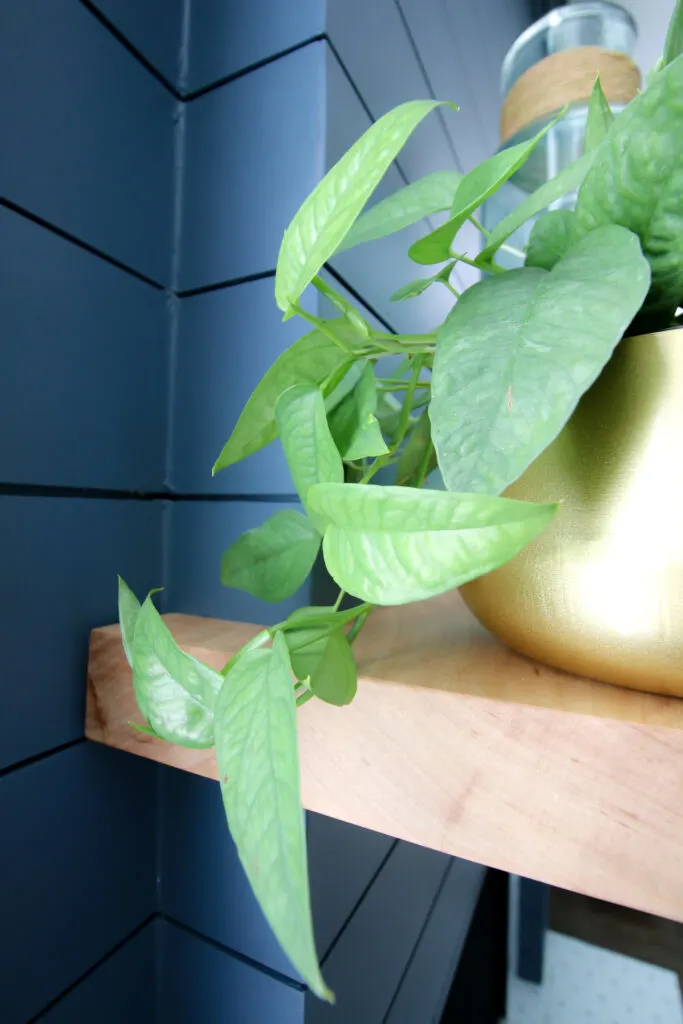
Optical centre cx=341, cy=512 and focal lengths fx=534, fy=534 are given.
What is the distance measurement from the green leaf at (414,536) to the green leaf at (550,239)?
17cm

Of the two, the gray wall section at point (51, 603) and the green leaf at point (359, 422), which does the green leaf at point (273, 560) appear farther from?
the gray wall section at point (51, 603)

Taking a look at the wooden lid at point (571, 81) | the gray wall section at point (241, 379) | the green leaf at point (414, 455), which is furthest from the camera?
the wooden lid at point (571, 81)

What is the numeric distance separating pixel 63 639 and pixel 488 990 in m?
1.10

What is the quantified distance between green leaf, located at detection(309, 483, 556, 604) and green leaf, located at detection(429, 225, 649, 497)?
2 centimetres

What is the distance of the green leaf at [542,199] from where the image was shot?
0.82 ft

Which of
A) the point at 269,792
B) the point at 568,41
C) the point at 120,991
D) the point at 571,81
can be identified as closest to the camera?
the point at 269,792

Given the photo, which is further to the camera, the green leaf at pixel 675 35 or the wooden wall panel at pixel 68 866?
the wooden wall panel at pixel 68 866

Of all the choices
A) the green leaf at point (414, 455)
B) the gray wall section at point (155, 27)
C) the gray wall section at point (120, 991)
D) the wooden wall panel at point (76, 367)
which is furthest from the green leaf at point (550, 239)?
the gray wall section at point (120, 991)

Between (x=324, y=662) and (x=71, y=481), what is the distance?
303 millimetres

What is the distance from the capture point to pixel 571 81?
726 mm

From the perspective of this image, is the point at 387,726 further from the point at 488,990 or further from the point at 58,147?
the point at 488,990

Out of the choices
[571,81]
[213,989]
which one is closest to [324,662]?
[213,989]

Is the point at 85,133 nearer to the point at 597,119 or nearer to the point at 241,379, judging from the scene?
the point at 241,379

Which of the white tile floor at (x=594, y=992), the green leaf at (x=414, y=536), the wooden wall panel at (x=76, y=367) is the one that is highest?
the wooden wall panel at (x=76, y=367)
